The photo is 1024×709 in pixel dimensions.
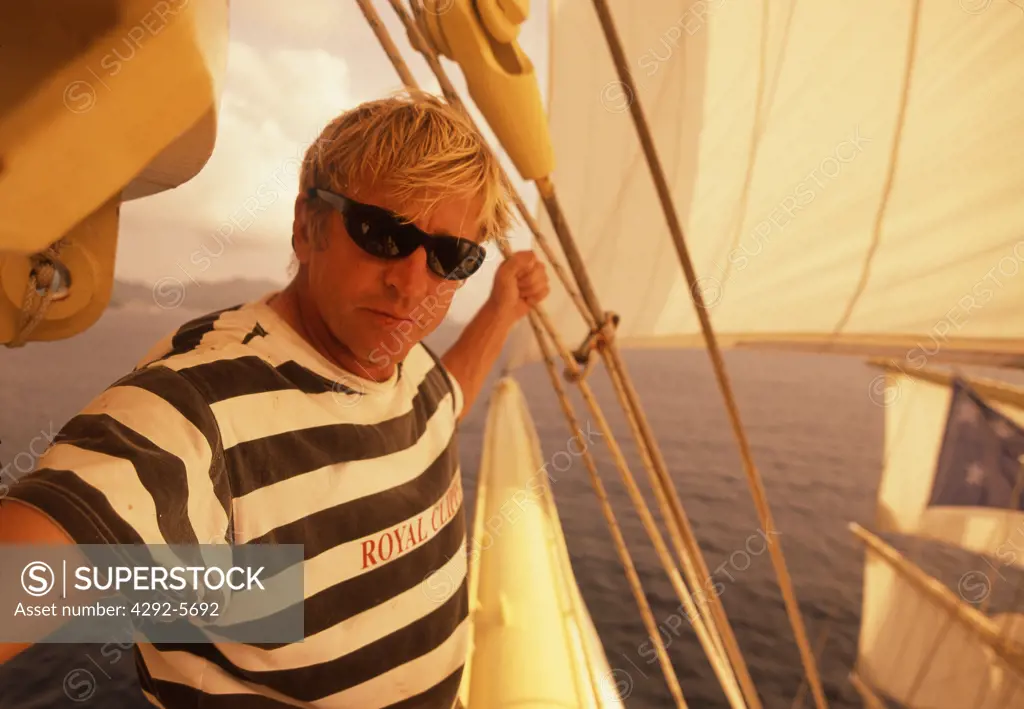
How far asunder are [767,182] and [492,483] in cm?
186

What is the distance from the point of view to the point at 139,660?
606 millimetres

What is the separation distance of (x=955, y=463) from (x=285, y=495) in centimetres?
488

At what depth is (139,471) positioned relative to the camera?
0.37 m

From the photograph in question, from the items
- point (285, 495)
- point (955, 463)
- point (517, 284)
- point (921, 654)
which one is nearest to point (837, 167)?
point (517, 284)

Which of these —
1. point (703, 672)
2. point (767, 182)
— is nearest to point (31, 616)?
point (767, 182)

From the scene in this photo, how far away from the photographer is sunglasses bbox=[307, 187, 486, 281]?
58cm

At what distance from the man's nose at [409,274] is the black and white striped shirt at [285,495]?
12 cm

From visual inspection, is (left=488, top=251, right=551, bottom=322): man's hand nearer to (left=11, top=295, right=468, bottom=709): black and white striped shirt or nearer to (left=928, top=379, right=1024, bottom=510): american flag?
(left=11, top=295, right=468, bottom=709): black and white striped shirt

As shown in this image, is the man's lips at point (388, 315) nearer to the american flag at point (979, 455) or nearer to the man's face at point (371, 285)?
the man's face at point (371, 285)

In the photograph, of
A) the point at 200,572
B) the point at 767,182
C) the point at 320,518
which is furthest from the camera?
the point at 767,182

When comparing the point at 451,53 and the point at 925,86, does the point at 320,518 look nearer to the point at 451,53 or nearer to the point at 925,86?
the point at 451,53

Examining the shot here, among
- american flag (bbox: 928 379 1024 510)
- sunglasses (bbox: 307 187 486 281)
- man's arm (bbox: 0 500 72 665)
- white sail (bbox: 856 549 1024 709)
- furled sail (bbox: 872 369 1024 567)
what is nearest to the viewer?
man's arm (bbox: 0 500 72 665)

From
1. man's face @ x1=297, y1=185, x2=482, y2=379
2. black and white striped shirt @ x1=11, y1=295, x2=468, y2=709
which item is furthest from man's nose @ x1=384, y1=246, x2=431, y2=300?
black and white striped shirt @ x1=11, y1=295, x2=468, y2=709

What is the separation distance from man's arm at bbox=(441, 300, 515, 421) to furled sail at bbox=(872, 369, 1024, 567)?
378 centimetres
